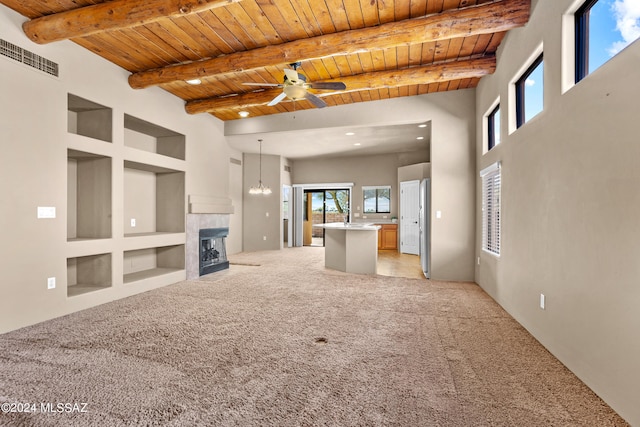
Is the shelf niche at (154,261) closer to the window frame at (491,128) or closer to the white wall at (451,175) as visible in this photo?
the white wall at (451,175)

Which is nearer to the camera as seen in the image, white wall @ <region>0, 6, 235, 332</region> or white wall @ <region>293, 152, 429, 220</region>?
white wall @ <region>0, 6, 235, 332</region>

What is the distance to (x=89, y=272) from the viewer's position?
14.3 feet

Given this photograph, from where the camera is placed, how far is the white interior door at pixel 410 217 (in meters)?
8.88

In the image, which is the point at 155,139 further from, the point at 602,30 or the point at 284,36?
the point at 602,30

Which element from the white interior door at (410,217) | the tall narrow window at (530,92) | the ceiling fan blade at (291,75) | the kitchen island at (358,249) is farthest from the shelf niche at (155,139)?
the white interior door at (410,217)

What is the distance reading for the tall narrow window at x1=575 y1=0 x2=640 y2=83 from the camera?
6.28 ft

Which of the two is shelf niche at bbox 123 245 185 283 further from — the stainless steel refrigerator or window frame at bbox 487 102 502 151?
window frame at bbox 487 102 502 151

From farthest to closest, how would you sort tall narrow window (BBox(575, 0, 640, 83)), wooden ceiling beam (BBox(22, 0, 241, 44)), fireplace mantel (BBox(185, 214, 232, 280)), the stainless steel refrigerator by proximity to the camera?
1. the stainless steel refrigerator
2. fireplace mantel (BBox(185, 214, 232, 280))
3. wooden ceiling beam (BBox(22, 0, 241, 44))
4. tall narrow window (BBox(575, 0, 640, 83))

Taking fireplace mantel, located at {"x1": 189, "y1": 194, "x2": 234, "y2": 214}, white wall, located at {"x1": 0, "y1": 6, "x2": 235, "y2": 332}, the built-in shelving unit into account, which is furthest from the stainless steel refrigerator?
white wall, located at {"x1": 0, "y1": 6, "x2": 235, "y2": 332}

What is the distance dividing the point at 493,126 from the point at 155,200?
19.0 ft

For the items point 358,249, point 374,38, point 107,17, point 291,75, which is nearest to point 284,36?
point 291,75

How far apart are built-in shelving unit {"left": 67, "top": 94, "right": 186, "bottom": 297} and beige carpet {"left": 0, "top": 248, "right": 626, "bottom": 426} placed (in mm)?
689

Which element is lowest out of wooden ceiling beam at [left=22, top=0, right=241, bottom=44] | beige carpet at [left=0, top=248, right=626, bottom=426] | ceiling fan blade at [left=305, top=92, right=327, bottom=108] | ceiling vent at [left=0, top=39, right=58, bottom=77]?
beige carpet at [left=0, top=248, right=626, bottom=426]

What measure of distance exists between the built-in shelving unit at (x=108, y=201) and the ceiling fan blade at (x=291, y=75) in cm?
251
